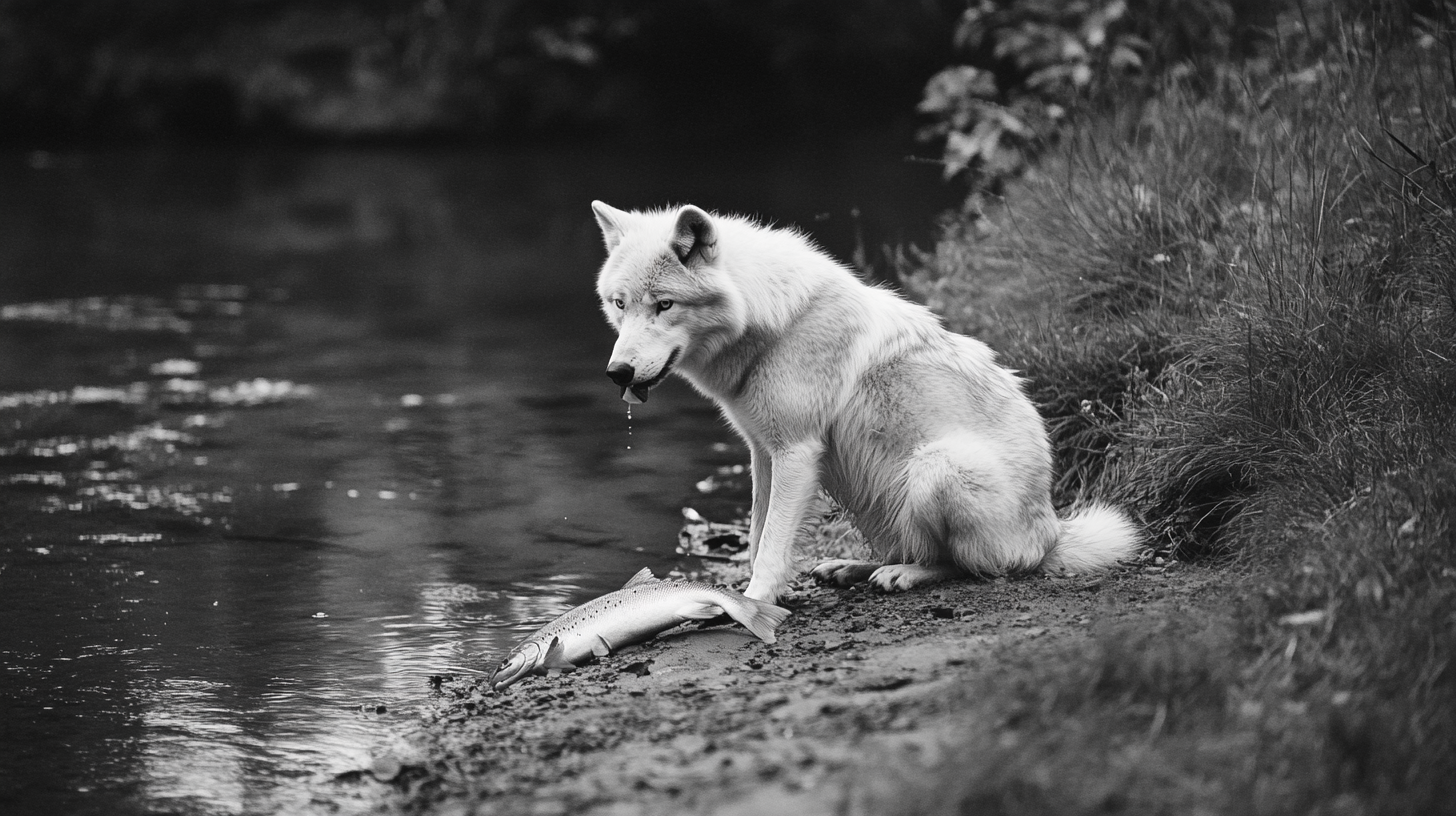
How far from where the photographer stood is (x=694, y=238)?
495 cm

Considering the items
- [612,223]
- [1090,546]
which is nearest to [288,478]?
[612,223]

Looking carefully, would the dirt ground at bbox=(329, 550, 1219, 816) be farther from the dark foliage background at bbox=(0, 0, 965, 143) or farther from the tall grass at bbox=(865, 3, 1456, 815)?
the dark foliage background at bbox=(0, 0, 965, 143)

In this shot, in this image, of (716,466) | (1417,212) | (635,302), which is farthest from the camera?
(716,466)

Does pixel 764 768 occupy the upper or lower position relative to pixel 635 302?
lower

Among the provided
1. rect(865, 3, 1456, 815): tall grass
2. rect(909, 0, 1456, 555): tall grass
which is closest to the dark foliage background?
rect(865, 3, 1456, 815): tall grass

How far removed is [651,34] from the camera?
28.4 metres

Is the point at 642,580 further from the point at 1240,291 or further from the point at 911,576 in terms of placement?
the point at 1240,291

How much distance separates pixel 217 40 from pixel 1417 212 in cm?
2532

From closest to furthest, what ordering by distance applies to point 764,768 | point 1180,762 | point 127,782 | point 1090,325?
point 1180,762
point 764,768
point 127,782
point 1090,325

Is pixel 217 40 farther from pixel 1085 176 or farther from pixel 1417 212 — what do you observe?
pixel 1417 212

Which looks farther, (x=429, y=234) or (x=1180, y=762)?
(x=429, y=234)

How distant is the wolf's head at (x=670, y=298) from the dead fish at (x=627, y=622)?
74 cm

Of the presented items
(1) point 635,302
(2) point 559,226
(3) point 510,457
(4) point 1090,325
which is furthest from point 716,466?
(2) point 559,226

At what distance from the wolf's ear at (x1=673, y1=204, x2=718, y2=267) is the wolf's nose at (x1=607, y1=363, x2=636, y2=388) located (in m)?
0.50
